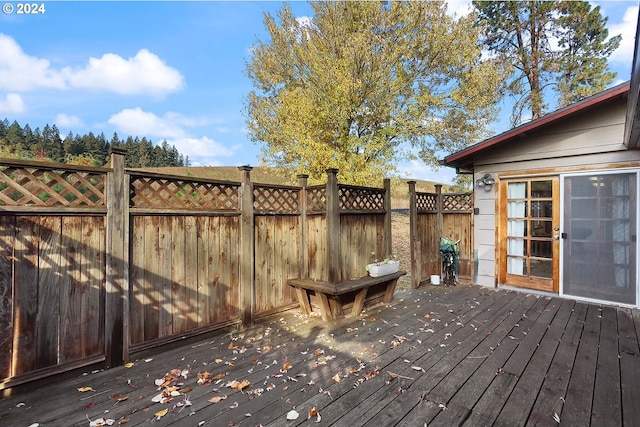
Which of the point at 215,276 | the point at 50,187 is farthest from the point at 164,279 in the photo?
the point at 50,187

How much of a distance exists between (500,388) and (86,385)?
299 centimetres

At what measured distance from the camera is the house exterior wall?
413 centimetres

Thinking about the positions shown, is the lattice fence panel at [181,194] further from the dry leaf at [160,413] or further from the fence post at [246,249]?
the dry leaf at [160,413]

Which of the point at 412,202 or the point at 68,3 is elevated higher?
the point at 68,3

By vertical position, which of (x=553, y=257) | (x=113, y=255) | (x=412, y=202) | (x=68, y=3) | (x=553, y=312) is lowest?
(x=553, y=312)

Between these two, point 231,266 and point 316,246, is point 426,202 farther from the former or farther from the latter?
point 231,266

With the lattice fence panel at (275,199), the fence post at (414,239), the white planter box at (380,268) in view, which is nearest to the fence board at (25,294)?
the lattice fence panel at (275,199)

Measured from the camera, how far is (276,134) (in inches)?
324

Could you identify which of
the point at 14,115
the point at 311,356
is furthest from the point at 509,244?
the point at 14,115

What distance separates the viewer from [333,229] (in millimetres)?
3785

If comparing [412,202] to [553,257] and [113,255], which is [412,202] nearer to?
[553,257]

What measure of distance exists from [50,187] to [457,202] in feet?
19.2

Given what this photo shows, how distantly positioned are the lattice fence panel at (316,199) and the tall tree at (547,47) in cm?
848

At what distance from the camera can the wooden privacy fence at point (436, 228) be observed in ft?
17.4
